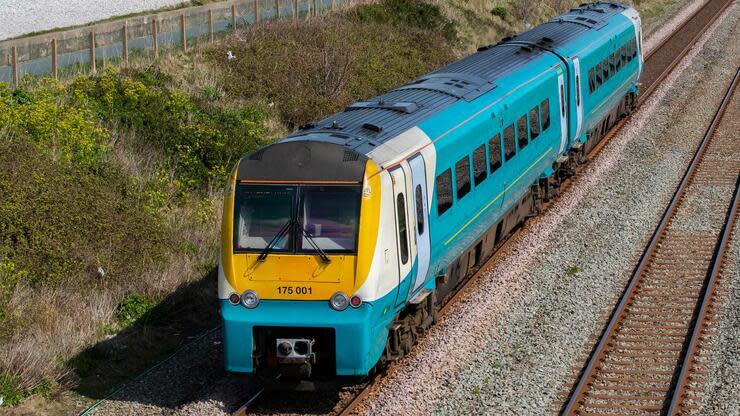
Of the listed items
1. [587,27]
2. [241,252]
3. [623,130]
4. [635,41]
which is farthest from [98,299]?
[635,41]

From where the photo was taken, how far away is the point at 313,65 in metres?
27.2

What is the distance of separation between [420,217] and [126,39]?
1399 cm

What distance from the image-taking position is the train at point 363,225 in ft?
36.8

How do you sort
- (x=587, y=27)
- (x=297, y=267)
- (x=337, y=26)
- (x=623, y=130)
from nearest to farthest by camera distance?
1. (x=297, y=267)
2. (x=587, y=27)
3. (x=623, y=130)
4. (x=337, y=26)

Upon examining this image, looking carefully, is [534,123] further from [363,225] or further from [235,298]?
[235,298]

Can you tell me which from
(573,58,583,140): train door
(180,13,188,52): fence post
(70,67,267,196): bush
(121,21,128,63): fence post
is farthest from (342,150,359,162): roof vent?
(180,13,188,52): fence post

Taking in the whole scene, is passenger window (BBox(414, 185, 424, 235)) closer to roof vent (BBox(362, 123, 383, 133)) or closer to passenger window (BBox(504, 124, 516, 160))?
roof vent (BBox(362, 123, 383, 133))

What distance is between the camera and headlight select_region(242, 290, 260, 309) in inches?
442

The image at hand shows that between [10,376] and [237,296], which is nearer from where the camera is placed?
[237,296]

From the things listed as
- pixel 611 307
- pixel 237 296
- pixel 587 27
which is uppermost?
pixel 587 27

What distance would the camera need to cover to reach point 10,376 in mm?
12273

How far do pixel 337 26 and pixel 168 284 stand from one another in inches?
664

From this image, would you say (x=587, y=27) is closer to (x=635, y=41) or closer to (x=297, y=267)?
(x=635, y=41)

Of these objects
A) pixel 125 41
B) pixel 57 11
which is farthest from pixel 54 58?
pixel 57 11
